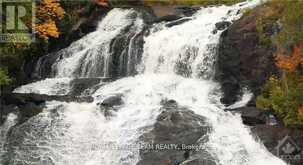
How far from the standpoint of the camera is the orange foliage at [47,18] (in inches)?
909

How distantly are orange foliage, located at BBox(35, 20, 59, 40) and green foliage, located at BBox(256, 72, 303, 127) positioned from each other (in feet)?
31.2

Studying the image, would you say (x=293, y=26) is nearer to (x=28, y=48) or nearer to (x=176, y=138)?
(x=176, y=138)

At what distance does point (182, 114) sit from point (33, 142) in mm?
4565

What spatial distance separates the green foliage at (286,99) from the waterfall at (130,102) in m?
1.21

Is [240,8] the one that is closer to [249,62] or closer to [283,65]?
[249,62]

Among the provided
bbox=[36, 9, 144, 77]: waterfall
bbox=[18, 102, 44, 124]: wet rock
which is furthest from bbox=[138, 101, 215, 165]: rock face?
bbox=[36, 9, 144, 77]: waterfall

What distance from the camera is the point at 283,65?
17.6 metres

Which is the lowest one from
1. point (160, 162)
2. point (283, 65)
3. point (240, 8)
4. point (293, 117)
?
point (160, 162)

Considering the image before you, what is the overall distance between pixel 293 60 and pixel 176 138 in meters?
4.68

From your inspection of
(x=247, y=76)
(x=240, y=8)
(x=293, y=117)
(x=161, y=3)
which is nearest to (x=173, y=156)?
(x=293, y=117)

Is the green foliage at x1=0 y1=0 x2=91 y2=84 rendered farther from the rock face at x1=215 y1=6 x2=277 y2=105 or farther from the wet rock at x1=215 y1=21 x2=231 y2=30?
the rock face at x1=215 y1=6 x2=277 y2=105

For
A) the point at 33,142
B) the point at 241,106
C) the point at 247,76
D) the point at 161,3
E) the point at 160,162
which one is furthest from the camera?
the point at 161,3

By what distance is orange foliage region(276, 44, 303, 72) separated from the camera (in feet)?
56.2

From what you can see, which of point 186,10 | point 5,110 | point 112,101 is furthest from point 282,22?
point 5,110
